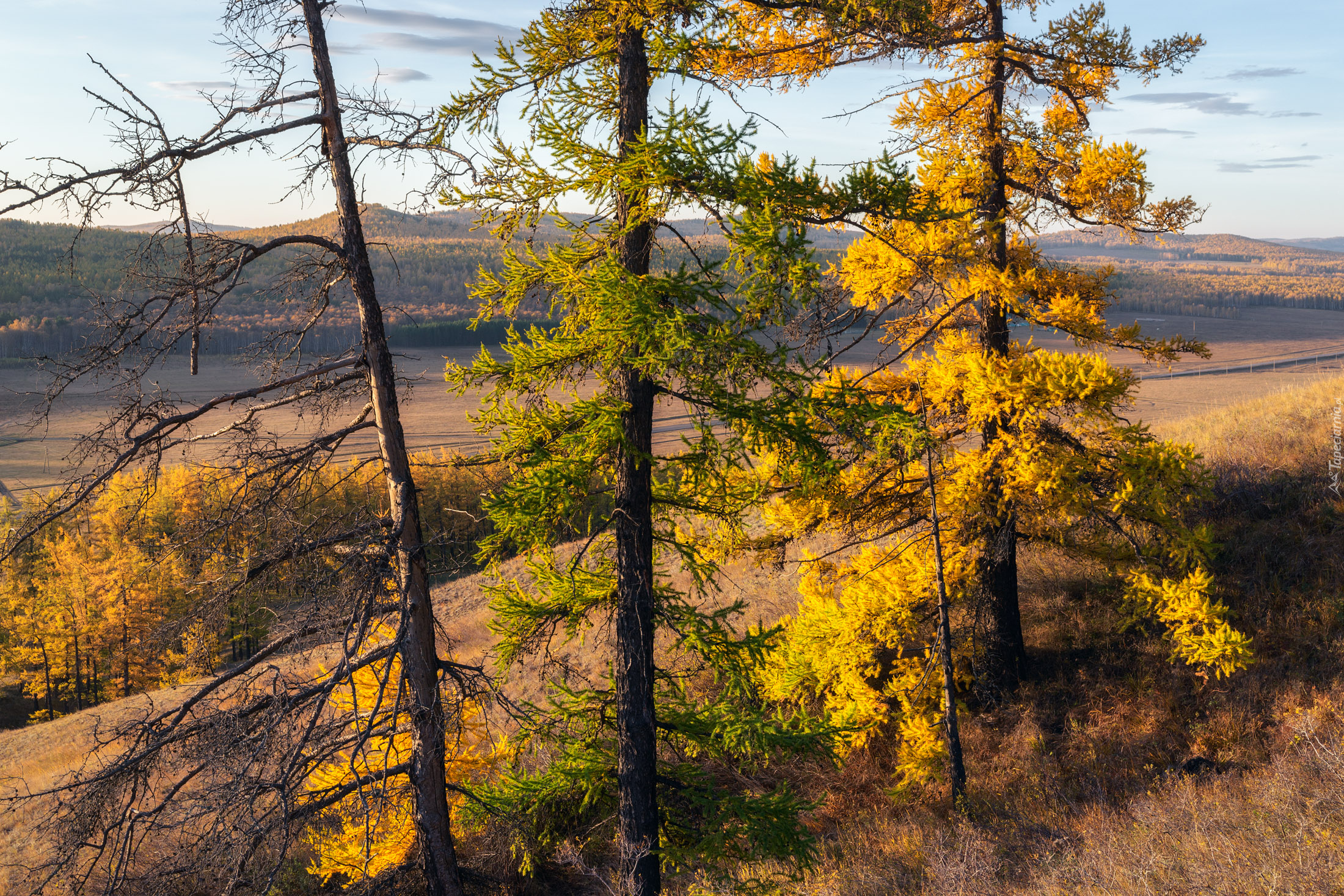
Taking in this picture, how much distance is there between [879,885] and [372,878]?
521 centimetres

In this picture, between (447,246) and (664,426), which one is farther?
(447,246)

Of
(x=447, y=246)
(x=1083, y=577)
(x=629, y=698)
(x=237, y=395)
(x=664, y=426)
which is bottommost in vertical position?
(x=664, y=426)

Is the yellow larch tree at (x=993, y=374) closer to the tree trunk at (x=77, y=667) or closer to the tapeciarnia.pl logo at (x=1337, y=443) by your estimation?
the tapeciarnia.pl logo at (x=1337, y=443)

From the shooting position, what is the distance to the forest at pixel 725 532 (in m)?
5.88

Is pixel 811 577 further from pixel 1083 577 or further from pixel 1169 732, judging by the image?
pixel 1083 577

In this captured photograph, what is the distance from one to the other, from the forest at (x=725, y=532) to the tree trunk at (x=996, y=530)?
54 millimetres

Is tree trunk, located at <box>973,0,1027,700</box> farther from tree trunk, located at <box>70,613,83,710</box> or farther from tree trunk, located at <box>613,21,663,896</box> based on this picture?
tree trunk, located at <box>70,613,83,710</box>

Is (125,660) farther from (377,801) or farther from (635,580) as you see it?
(635,580)

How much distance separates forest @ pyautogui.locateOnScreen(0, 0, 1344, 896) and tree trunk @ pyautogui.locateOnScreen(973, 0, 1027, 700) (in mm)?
54

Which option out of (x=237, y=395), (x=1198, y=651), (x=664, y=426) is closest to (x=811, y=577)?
(x=1198, y=651)

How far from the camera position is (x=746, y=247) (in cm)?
569

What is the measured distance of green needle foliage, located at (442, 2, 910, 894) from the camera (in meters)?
5.93

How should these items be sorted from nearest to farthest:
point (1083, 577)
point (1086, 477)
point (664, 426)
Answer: point (1086, 477)
point (1083, 577)
point (664, 426)

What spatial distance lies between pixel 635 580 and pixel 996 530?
688cm
